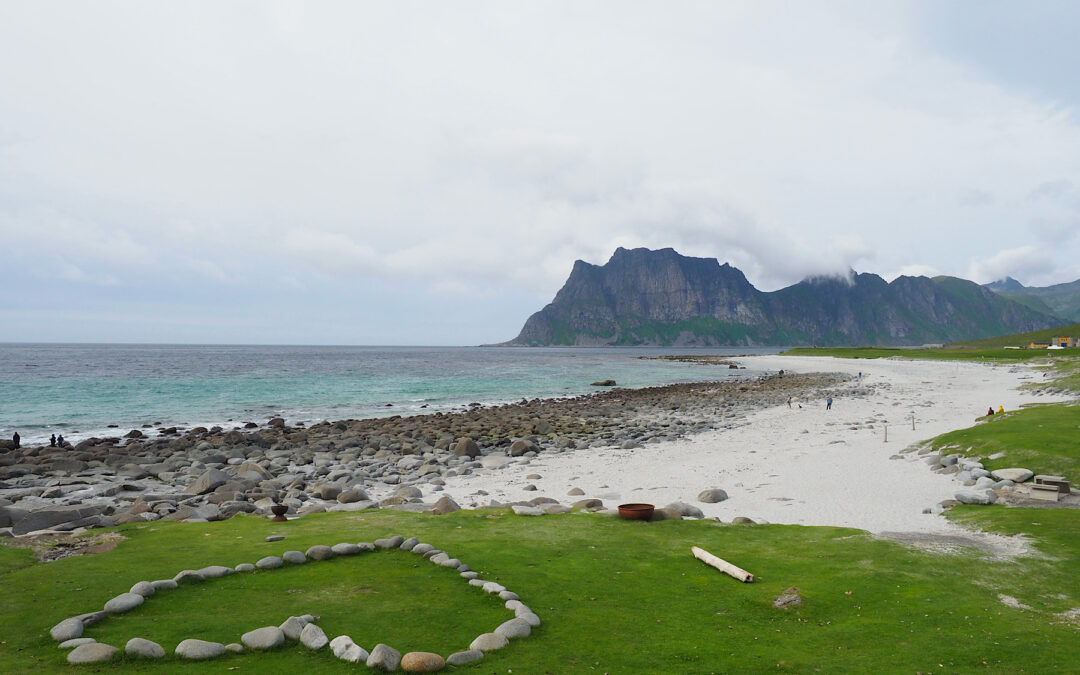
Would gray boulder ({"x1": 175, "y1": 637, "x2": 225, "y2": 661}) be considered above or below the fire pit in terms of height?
above

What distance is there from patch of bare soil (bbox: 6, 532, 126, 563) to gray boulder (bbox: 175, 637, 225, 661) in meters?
6.31

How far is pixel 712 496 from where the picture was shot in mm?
21328

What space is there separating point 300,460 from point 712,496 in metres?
23.7

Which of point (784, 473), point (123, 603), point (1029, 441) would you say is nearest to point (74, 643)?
point (123, 603)

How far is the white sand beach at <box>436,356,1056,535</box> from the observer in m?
19.4

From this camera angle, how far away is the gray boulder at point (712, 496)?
21.2 metres

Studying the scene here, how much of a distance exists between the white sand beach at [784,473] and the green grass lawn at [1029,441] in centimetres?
207

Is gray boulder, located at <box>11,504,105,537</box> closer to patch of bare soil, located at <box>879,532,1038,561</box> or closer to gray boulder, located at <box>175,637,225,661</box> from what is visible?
gray boulder, located at <box>175,637,225,661</box>

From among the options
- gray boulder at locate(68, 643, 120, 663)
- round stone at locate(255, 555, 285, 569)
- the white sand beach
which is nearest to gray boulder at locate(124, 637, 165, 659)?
gray boulder at locate(68, 643, 120, 663)

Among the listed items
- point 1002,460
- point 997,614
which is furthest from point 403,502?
point 1002,460

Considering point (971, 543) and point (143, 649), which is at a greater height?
point (143, 649)

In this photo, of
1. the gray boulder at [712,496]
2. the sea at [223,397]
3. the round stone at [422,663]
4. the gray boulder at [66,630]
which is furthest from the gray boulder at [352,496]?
the sea at [223,397]

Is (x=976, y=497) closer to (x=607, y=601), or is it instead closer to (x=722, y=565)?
(x=722, y=565)

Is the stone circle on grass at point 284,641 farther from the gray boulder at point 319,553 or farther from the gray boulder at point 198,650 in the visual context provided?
the gray boulder at point 319,553
